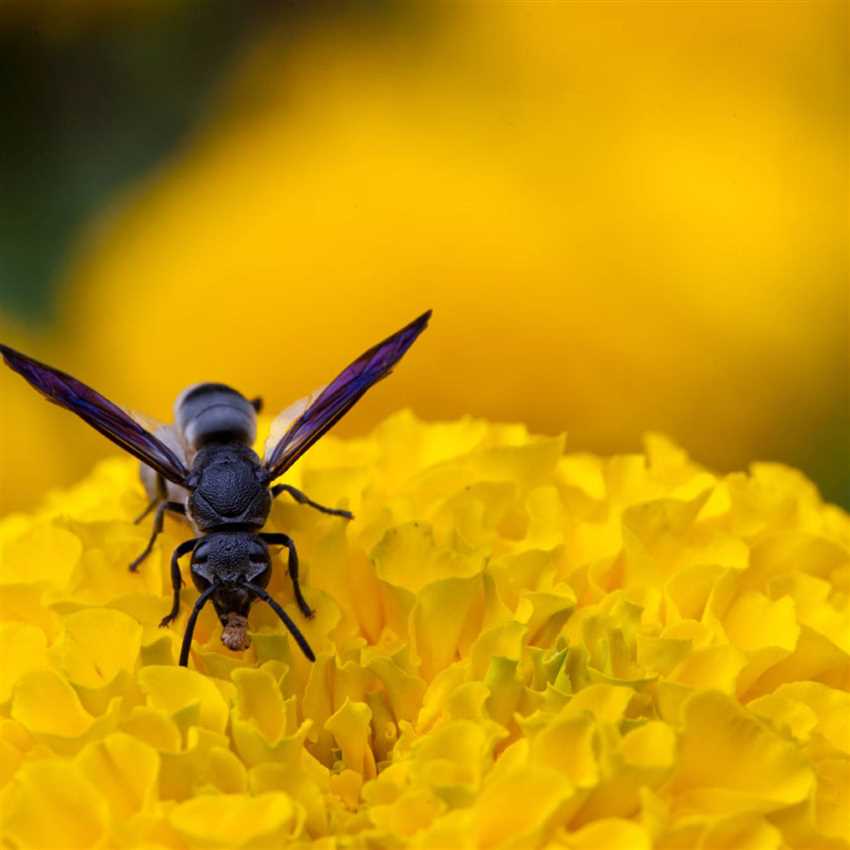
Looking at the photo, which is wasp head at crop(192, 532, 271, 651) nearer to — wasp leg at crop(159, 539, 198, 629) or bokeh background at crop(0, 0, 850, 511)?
wasp leg at crop(159, 539, 198, 629)

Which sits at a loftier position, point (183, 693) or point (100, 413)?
point (100, 413)

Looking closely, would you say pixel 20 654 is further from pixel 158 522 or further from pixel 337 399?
pixel 337 399

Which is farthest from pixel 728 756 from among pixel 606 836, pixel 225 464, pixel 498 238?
pixel 498 238

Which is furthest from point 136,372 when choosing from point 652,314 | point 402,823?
point 402,823

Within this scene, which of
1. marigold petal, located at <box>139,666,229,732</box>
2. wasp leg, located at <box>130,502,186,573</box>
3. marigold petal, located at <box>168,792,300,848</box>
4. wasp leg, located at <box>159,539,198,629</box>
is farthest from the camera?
wasp leg, located at <box>130,502,186,573</box>

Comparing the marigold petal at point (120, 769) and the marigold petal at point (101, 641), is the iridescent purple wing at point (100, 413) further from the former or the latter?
the marigold petal at point (120, 769)

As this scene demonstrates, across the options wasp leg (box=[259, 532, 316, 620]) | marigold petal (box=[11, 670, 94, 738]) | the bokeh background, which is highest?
the bokeh background

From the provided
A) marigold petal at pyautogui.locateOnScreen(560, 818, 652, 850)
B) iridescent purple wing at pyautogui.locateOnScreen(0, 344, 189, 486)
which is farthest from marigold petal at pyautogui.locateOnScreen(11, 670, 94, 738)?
marigold petal at pyautogui.locateOnScreen(560, 818, 652, 850)
